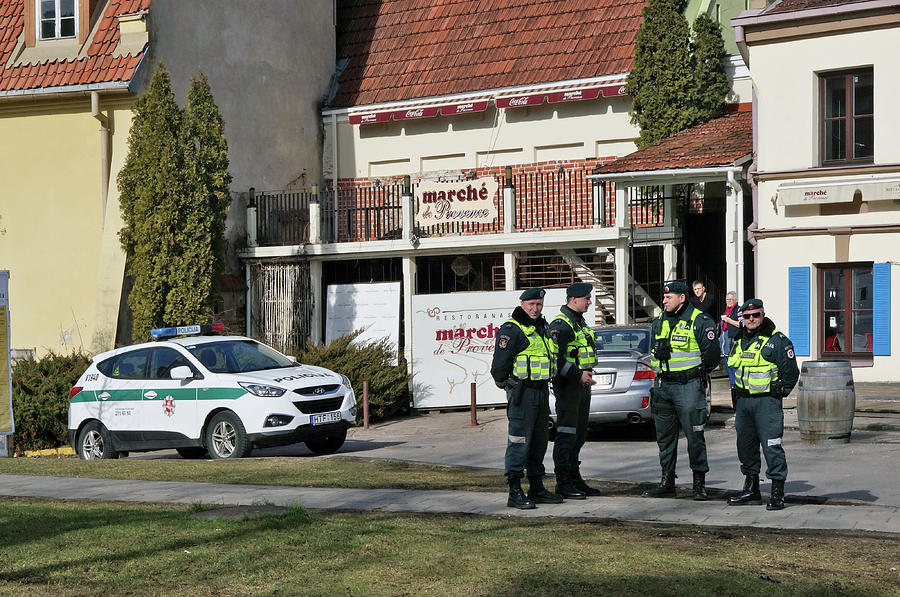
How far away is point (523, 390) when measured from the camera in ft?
35.2

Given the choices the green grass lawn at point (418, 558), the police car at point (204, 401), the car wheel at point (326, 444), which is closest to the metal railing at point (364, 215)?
the police car at point (204, 401)

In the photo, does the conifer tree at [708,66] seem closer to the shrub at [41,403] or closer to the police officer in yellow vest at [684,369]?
the shrub at [41,403]

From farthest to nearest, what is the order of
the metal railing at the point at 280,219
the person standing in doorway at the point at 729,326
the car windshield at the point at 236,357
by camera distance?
1. the metal railing at the point at 280,219
2. the person standing in doorway at the point at 729,326
3. the car windshield at the point at 236,357

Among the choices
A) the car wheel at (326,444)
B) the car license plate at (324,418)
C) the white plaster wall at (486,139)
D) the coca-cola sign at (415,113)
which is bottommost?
the car wheel at (326,444)

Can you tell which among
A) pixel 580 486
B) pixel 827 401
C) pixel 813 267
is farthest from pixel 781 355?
pixel 813 267

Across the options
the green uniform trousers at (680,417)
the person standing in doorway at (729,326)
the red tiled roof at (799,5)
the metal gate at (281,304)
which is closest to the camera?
the green uniform trousers at (680,417)

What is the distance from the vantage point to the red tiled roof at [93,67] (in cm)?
2375

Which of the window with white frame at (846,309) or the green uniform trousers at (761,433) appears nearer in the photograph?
the green uniform trousers at (761,433)

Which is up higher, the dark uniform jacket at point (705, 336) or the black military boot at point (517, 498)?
the dark uniform jacket at point (705, 336)

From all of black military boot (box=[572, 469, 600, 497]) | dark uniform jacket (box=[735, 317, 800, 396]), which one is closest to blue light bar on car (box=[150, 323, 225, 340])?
black military boot (box=[572, 469, 600, 497])

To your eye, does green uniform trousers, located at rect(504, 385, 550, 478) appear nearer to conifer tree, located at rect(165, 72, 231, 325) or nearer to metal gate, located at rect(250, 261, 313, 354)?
conifer tree, located at rect(165, 72, 231, 325)

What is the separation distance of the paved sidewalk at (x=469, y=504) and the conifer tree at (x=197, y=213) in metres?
10.3

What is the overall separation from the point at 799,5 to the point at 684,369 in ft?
38.3

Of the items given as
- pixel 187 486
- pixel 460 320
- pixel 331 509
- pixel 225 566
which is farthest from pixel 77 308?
pixel 225 566
